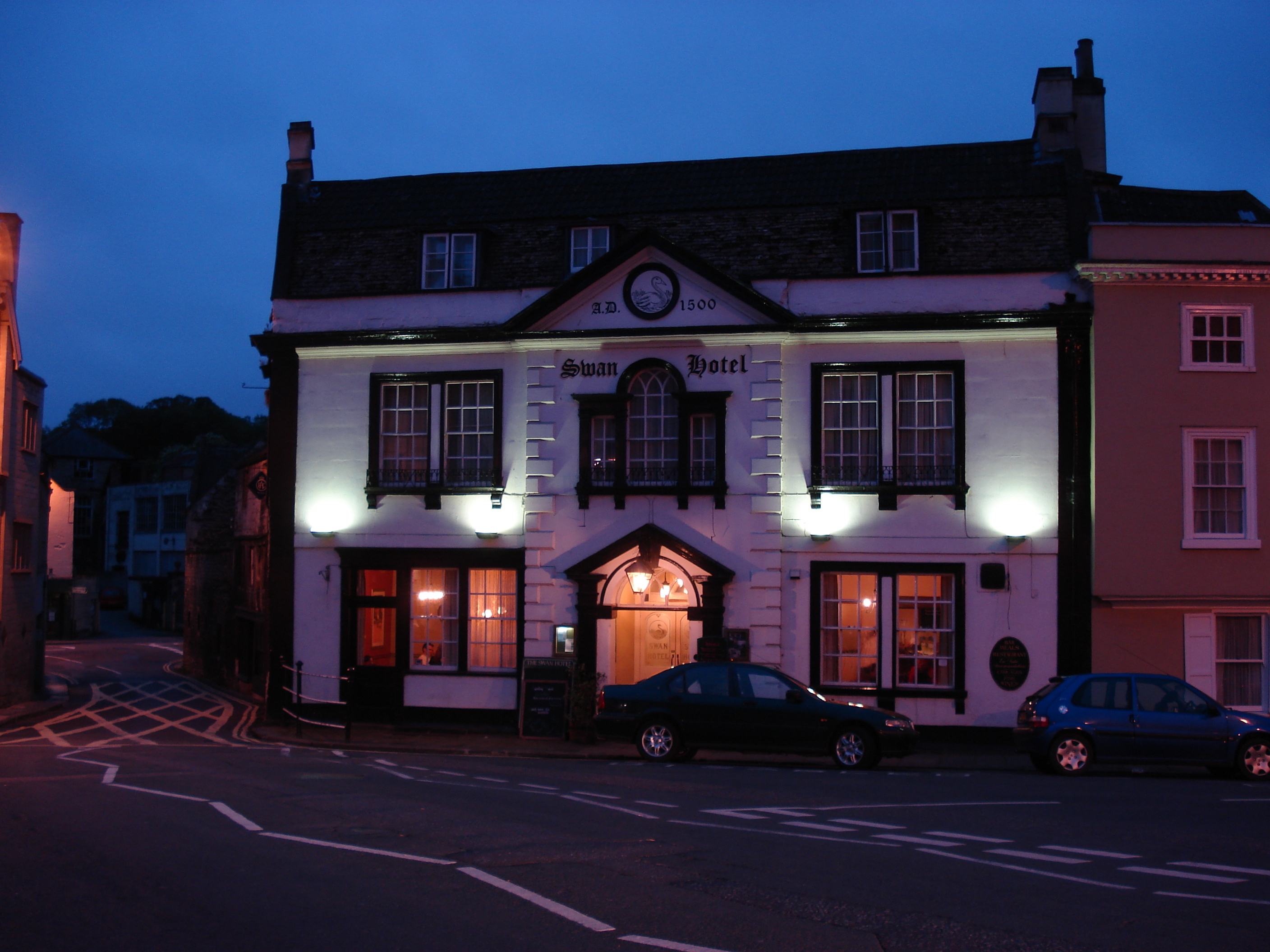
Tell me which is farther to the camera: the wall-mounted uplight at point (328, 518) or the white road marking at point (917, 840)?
the wall-mounted uplight at point (328, 518)

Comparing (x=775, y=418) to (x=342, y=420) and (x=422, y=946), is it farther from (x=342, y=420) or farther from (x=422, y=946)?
(x=422, y=946)

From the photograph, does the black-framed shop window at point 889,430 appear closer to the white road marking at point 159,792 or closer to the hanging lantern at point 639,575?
the hanging lantern at point 639,575

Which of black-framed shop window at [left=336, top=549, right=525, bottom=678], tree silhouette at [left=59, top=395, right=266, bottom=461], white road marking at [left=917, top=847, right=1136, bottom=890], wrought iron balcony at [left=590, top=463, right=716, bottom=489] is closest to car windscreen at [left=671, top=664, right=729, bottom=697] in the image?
wrought iron balcony at [left=590, top=463, right=716, bottom=489]

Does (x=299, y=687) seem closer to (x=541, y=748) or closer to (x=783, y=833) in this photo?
(x=541, y=748)

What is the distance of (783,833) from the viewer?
11.0 meters

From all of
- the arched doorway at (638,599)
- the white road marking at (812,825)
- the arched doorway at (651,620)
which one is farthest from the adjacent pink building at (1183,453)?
the white road marking at (812,825)

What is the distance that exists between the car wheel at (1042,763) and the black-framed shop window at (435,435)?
1078 cm

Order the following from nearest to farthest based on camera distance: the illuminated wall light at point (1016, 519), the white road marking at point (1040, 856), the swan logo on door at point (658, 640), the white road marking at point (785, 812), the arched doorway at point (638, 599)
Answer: the white road marking at point (1040, 856) < the white road marking at point (785, 812) < the illuminated wall light at point (1016, 519) < the arched doorway at point (638, 599) < the swan logo on door at point (658, 640)

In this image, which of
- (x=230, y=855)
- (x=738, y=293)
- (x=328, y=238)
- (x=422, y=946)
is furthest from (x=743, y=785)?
(x=328, y=238)

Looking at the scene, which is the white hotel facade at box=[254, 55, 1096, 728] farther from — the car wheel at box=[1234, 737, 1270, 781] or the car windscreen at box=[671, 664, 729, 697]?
the car wheel at box=[1234, 737, 1270, 781]

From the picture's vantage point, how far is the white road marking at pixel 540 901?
299 inches

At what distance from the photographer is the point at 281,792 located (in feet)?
44.5

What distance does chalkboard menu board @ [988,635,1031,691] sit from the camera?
20.8 metres

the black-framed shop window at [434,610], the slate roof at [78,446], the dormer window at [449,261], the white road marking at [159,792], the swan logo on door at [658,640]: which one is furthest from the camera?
the slate roof at [78,446]
